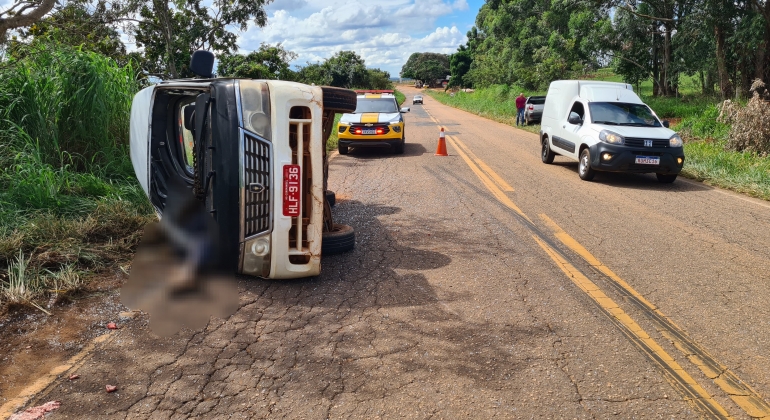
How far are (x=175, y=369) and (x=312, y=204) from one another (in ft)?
5.87

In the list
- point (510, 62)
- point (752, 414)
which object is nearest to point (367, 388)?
point (752, 414)

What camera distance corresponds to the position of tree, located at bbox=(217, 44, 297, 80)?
30641 millimetres

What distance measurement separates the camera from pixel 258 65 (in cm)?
3116

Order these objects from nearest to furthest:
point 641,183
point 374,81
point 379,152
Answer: point 641,183 → point 379,152 → point 374,81

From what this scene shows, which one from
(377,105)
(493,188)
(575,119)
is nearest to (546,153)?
(575,119)

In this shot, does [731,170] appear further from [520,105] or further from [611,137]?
[520,105]

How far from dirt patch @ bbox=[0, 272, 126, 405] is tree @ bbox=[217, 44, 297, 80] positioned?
24774mm

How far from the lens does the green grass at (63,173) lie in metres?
5.16

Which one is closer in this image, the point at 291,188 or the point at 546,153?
the point at 291,188

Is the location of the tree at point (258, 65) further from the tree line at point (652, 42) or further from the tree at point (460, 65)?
the tree at point (460, 65)

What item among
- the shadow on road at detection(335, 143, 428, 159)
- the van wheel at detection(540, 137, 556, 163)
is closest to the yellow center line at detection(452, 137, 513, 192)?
the shadow on road at detection(335, 143, 428, 159)

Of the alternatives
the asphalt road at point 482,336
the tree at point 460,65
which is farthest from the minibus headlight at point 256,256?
the tree at point 460,65

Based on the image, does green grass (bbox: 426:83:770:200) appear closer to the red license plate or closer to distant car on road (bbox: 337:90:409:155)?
distant car on road (bbox: 337:90:409:155)

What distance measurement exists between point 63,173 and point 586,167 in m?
8.63
